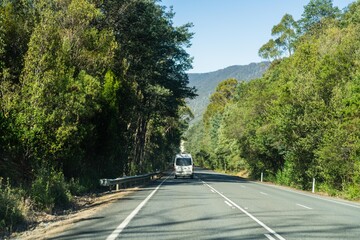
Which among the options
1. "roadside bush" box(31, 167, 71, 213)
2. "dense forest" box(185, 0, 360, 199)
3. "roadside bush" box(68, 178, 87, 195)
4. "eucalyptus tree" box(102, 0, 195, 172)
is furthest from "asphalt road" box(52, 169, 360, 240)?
"eucalyptus tree" box(102, 0, 195, 172)

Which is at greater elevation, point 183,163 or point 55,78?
point 55,78

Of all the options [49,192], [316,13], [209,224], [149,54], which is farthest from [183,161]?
[316,13]

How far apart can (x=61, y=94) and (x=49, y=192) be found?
421 centimetres

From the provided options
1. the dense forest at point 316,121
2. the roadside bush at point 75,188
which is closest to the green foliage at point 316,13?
the dense forest at point 316,121

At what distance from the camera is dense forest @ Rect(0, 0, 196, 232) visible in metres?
15.5

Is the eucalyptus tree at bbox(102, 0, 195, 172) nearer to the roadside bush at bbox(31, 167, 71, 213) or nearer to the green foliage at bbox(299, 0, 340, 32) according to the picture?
the roadside bush at bbox(31, 167, 71, 213)

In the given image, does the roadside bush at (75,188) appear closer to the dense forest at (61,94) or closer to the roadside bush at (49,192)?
the dense forest at (61,94)

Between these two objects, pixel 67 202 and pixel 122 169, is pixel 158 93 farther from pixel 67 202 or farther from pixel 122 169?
pixel 67 202

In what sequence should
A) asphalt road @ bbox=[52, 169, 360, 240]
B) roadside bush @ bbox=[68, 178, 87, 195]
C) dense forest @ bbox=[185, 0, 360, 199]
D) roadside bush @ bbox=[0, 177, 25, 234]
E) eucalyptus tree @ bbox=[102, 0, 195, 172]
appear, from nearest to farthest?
1. asphalt road @ bbox=[52, 169, 360, 240]
2. roadside bush @ bbox=[0, 177, 25, 234]
3. roadside bush @ bbox=[68, 178, 87, 195]
4. dense forest @ bbox=[185, 0, 360, 199]
5. eucalyptus tree @ bbox=[102, 0, 195, 172]

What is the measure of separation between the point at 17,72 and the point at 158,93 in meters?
15.3

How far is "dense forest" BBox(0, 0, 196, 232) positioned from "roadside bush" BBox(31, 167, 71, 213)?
0.04 m

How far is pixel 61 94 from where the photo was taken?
54.6 ft

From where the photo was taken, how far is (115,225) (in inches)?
395

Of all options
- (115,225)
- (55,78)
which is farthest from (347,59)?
(115,225)
